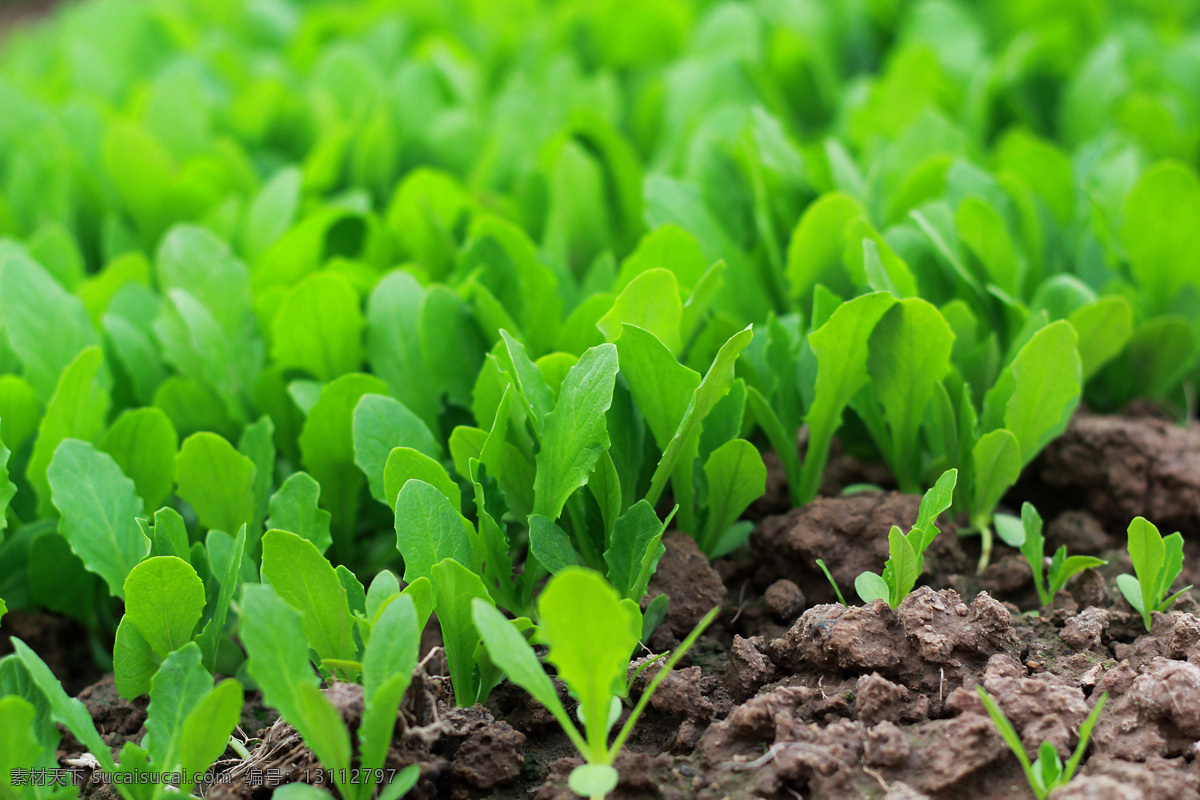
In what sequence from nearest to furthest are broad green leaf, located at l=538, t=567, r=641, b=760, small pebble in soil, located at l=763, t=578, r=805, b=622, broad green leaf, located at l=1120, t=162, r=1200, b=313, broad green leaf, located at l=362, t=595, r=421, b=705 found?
broad green leaf, located at l=538, t=567, r=641, b=760, broad green leaf, located at l=362, t=595, r=421, b=705, small pebble in soil, located at l=763, t=578, r=805, b=622, broad green leaf, located at l=1120, t=162, r=1200, b=313

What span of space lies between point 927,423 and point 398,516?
792mm

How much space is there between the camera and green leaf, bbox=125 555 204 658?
3.93 ft

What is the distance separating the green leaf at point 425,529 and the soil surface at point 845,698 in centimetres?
13

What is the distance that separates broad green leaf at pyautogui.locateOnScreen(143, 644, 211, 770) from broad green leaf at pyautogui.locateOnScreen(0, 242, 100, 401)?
66cm

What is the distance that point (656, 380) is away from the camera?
1.29m

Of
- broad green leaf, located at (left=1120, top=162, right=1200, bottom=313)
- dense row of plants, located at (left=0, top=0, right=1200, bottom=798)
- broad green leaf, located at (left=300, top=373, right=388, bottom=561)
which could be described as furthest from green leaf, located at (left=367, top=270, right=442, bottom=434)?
broad green leaf, located at (left=1120, top=162, right=1200, bottom=313)

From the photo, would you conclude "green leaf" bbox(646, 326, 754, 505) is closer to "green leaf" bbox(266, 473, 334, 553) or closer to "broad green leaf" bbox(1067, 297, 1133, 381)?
"green leaf" bbox(266, 473, 334, 553)

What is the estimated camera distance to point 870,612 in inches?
48.8

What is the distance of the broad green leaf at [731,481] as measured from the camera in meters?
1.34

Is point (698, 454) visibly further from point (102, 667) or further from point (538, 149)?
point (538, 149)

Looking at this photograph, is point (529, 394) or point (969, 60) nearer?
point (529, 394)

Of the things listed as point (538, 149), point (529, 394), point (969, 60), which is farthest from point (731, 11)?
point (529, 394)

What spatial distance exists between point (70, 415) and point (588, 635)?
901 mm

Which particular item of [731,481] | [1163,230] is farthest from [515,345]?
[1163,230]
